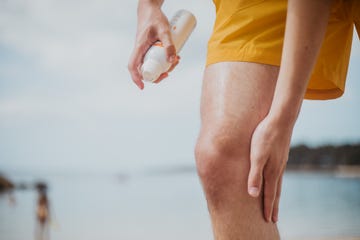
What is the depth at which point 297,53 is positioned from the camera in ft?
2.08

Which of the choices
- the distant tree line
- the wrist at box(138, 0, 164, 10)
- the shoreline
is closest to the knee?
the wrist at box(138, 0, 164, 10)

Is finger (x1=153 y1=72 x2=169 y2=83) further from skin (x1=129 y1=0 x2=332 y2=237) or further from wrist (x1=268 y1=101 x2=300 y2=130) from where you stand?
wrist (x1=268 y1=101 x2=300 y2=130)

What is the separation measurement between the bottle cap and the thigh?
22 cm

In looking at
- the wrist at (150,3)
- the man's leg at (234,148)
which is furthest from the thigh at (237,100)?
the wrist at (150,3)

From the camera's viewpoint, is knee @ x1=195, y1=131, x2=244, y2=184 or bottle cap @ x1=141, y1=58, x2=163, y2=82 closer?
knee @ x1=195, y1=131, x2=244, y2=184

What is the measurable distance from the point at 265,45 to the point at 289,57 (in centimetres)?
10

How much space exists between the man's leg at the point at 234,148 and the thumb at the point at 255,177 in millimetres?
41

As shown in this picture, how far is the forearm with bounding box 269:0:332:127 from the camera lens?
2.08ft

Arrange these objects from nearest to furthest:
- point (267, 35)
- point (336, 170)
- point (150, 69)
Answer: point (267, 35)
point (150, 69)
point (336, 170)

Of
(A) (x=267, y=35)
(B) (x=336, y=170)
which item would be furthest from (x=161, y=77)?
(B) (x=336, y=170)

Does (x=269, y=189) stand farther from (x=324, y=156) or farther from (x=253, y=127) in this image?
(x=324, y=156)

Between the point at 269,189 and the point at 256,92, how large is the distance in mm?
173

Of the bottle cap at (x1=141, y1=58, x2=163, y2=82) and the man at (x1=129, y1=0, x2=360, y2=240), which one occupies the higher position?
the bottle cap at (x1=141, y1=58, x2=163, y2=82)

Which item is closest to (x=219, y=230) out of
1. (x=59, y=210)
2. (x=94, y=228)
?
(x=94, y=228)
